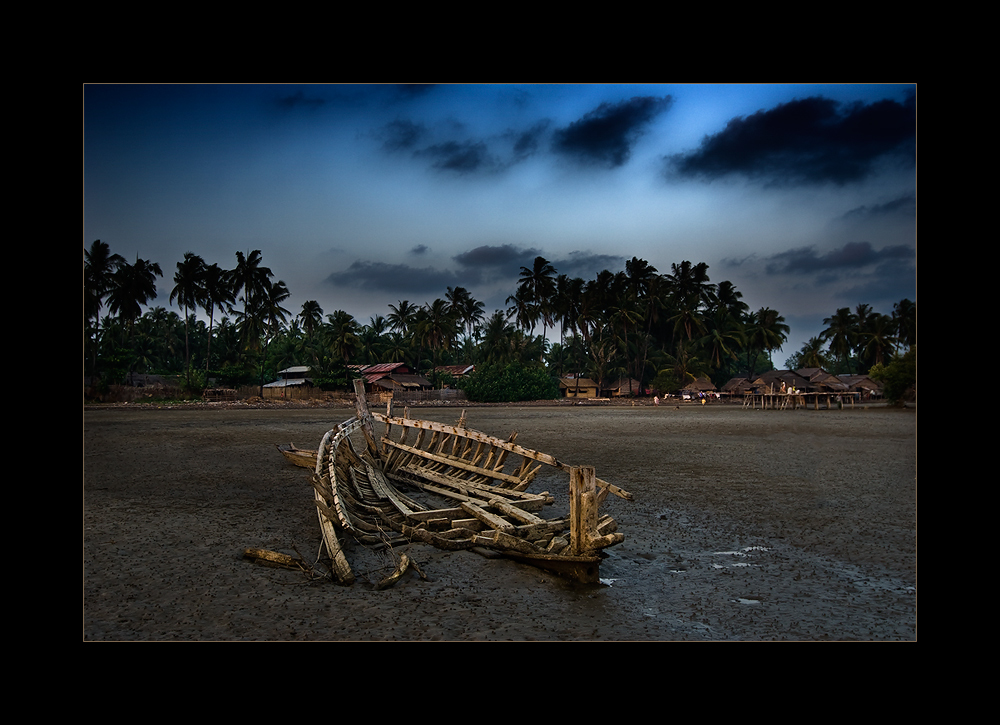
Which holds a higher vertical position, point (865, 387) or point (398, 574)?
point (865, 387)

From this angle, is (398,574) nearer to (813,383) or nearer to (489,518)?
(489,518)

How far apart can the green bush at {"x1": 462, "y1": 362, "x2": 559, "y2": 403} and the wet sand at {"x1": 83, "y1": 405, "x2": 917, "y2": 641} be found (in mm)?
33881

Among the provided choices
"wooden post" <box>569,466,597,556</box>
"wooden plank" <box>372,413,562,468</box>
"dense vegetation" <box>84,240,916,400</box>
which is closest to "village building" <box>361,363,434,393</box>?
"dense vegetation" <box>84,240,916,400</box>

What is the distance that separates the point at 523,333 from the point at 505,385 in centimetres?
1923

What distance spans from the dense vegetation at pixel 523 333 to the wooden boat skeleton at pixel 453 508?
3647cm

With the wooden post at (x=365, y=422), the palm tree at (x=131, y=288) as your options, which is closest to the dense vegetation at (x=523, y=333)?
the palm tree at (x=131, y=288)

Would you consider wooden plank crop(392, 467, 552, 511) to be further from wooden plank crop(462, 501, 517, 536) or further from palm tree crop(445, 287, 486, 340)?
palm tree crop(445, 287, 486, 340)

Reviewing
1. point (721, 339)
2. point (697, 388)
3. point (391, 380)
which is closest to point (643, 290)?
point (721, 339)

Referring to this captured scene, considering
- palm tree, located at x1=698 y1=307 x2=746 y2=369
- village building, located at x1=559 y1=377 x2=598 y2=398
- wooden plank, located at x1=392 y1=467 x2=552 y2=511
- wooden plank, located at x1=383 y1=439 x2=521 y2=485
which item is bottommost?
village building, located at x1=559 y1=377 x2=598 y2=398

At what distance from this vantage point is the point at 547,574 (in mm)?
6543

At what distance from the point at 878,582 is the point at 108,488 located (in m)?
13.5

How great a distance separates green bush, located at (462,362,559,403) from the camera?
49500 millimetres
